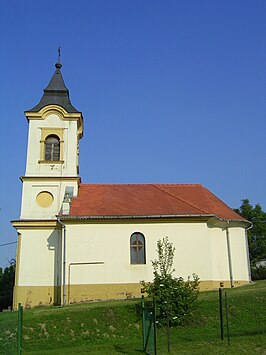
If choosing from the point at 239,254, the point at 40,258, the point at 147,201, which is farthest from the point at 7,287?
the point at 239,254

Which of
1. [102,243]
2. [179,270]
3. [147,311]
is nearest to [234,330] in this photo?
[147,311]

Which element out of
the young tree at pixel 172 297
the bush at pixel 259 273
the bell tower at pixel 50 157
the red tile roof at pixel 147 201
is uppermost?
the bell tower at pixel 50 157

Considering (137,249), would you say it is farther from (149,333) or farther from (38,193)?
(149,333)

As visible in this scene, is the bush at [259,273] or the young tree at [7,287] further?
the bush at [259,273]

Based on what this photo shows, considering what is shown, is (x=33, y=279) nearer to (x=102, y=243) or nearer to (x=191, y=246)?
(x=102, y=243)

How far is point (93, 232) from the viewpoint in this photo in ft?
87.2

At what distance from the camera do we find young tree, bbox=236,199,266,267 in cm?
4941

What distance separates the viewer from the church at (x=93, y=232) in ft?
85.8

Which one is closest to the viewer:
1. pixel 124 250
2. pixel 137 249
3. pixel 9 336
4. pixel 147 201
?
pixel 9 336

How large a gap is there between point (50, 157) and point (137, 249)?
9209 mm

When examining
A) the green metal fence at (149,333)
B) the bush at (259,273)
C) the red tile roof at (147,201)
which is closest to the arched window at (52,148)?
the red tile roof at (147,201)

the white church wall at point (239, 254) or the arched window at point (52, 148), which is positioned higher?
the arched window at point (52, 148)

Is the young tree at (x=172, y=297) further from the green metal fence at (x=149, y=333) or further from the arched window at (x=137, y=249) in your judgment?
the arched window at (x=137, y=249)

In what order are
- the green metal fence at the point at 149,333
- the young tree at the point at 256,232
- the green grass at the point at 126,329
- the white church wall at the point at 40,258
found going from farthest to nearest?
1. the young tree at the point at 256,232
2. the white church wall at the point at 40,258
3. the green grass at the point at 126,329
4. the green metal fence at the point at 149,333
